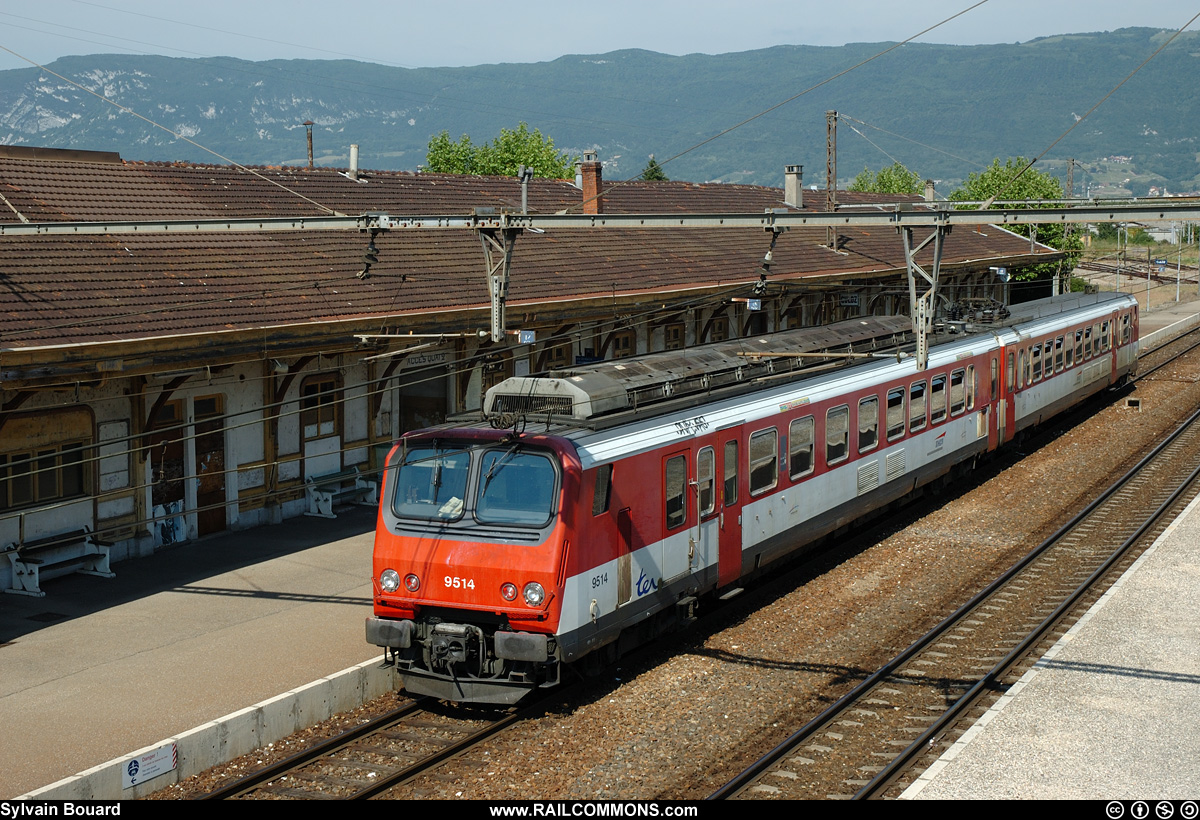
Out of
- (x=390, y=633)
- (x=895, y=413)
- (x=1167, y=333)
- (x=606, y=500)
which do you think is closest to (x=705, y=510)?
(x=606, y=500)

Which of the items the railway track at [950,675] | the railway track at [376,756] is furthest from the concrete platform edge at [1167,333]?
the railway track at [376,756]

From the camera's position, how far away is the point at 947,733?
10.4 metres

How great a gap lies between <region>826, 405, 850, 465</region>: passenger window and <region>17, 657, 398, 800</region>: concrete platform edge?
23.2 ft

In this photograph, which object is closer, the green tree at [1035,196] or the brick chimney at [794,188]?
the brick chimney at [794,188]

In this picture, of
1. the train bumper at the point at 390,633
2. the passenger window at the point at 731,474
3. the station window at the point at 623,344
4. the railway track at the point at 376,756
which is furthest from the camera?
the station window at the point at 623,344

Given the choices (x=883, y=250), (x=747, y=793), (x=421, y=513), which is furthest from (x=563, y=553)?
(x=883, y=250)

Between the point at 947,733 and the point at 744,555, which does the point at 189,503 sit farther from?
the point at 947,733

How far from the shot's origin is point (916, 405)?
18.3 metres

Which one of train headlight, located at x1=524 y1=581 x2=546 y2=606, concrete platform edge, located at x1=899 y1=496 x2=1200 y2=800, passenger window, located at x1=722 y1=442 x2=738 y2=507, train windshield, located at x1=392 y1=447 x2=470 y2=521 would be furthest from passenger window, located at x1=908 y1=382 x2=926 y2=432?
train headlight, located at x1=524 y1=581 x2=546 y2=606

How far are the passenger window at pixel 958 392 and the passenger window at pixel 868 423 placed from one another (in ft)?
11.0

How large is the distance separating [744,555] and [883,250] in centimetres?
2476

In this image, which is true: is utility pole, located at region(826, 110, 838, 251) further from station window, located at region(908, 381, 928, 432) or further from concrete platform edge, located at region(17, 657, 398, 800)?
concrete platform edge, located at region(17, 657, 398, 800)

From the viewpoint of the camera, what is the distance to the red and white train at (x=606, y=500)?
10359mm

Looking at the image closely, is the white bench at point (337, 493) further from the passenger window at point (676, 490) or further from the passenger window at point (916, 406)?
the passenger window at point (916, 406)
